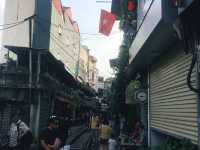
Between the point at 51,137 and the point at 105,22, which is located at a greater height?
the point at 105,22

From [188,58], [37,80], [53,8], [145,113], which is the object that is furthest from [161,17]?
[53,8]

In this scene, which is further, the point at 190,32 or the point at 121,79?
the point at 121,79

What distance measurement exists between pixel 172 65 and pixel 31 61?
15.3 metres

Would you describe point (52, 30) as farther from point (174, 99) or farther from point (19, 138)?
point (174, 99)

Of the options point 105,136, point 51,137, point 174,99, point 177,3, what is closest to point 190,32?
point 177,3

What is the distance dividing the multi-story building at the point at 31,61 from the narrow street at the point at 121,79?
2.3 inches

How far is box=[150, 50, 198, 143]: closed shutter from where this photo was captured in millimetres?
7223

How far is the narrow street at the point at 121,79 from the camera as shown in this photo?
7.07 m

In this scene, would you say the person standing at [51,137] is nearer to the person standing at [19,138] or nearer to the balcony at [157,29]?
the balcony at [157,29]

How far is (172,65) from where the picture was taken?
9.02 meters

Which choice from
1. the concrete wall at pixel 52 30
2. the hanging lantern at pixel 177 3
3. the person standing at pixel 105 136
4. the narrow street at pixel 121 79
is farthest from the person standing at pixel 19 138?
the concrete wall at pixel 52 30

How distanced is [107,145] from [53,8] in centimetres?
1449

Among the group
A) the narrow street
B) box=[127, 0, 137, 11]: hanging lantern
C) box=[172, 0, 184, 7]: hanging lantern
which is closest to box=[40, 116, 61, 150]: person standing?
the narrow street

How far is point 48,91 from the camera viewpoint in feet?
83.0
